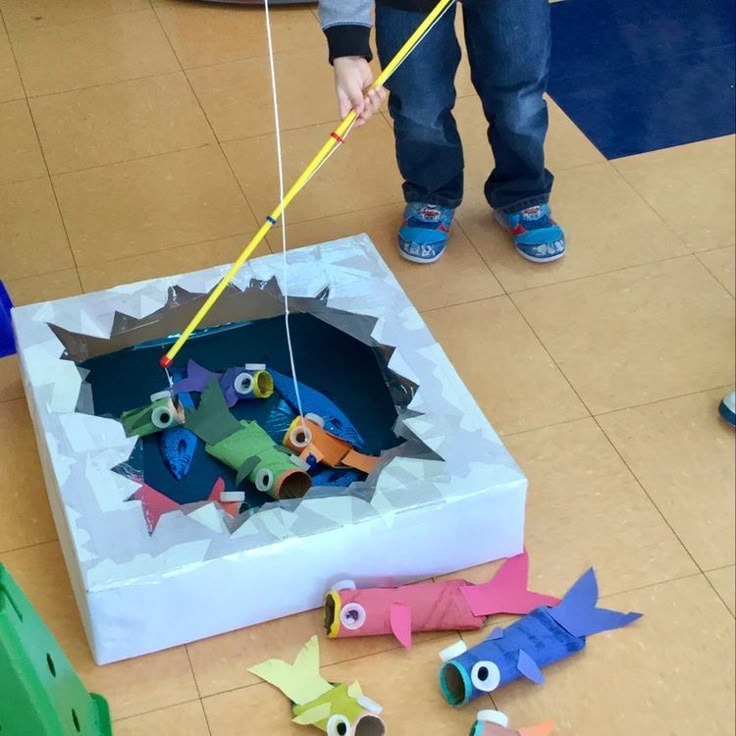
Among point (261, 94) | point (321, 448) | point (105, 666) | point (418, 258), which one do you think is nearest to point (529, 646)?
point (321, 448)

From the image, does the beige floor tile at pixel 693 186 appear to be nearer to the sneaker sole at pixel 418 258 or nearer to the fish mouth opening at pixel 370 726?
the sneaker sole at pixel 418 258

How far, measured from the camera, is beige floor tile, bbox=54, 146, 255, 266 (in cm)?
177

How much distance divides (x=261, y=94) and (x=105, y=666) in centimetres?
123

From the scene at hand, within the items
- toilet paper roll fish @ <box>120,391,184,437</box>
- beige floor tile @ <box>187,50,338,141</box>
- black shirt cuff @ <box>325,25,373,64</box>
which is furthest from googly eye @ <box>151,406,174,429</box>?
beige floor tile @ <box>187,50,338,141</box>

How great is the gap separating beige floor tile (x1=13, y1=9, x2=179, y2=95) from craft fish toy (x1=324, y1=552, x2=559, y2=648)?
131 cm

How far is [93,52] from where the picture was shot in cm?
223

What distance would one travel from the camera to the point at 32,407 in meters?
1.37

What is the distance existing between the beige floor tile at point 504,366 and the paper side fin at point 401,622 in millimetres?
327

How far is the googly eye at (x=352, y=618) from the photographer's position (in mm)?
1196

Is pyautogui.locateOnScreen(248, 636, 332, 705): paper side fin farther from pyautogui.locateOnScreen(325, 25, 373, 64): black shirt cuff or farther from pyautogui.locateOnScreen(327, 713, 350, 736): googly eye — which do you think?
pyautogui.locateOnScreen(325, 25, 373, 64): black shirt cuff

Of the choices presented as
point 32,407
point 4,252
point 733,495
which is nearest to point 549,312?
point 733,495

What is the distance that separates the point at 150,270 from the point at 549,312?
23.5 inches

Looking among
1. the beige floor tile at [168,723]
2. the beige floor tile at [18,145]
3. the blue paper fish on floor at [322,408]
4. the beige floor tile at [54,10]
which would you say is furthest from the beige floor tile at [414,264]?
the beige floor tile at [54,10]

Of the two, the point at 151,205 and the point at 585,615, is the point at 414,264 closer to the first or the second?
the point at 151,205
